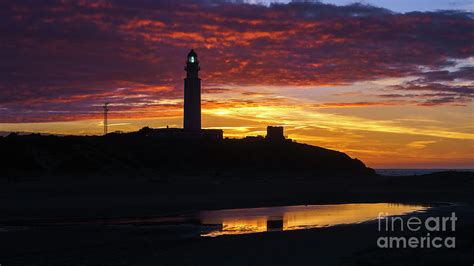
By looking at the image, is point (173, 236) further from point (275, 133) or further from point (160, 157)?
point (275, 133)

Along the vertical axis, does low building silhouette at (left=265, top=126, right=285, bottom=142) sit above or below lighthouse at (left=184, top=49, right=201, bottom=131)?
below

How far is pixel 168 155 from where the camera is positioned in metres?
57.3

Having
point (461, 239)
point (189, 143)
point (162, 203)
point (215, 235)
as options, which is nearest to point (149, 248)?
point (215, 235)

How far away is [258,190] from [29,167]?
1886 cm

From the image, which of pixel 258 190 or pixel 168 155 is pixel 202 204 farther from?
pixel 168 155

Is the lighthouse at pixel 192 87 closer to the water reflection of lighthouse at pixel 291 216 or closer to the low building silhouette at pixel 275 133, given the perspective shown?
the low building silhouette at pixel 275 133

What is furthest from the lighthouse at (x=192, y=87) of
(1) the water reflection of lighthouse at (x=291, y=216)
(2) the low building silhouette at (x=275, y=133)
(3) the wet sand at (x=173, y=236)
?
(1) the water reflection of lighthouse at (x=291, y=216)

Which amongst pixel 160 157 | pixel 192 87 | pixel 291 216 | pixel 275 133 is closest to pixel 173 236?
pixel 291 216

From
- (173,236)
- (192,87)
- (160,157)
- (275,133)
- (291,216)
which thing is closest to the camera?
(173,236)

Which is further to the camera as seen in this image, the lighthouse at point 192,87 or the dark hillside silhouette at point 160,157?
the lighthouse at point 192,87

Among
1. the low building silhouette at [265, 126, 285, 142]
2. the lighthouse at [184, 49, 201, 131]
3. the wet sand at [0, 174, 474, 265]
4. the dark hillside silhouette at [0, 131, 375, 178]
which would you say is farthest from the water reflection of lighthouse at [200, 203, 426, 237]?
the low building silhouette at [265, 126, 285, 142]

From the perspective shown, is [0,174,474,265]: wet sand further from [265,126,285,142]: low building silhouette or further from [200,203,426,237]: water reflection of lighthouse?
[265,126,285,142]: low building silhouette

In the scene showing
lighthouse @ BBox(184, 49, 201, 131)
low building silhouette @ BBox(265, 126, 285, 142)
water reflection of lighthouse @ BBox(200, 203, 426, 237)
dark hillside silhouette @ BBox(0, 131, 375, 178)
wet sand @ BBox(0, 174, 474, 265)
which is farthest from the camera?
low building silhouette @ BBox(265, 126, 285, 142)

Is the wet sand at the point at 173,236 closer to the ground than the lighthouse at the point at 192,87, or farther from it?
closer to the ground
